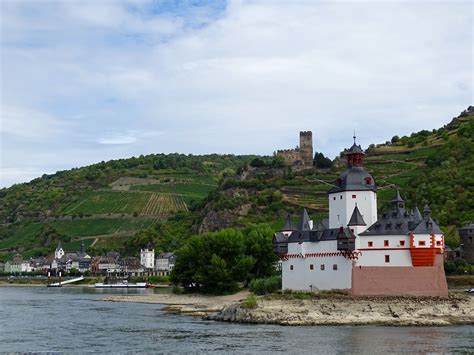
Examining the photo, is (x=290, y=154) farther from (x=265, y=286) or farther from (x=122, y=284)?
(x=265, y=286)

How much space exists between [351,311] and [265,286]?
50.4 ft

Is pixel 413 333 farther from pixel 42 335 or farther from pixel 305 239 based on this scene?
pixel 42 335

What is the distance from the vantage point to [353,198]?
62875 mm

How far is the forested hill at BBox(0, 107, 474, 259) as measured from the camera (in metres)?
117

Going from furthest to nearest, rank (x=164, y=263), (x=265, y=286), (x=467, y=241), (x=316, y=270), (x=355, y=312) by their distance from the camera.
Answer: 1. (x=164, y=263)
2. (x=467, y=241)
3. (x=265, y=286)
4. (x=316, y=270)
5. (x=355, y=312)

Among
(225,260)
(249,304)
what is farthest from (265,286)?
(249,304)

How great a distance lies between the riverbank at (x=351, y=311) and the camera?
5325cm

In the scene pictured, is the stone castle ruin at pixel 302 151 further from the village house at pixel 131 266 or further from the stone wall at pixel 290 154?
the village house at pixel 131 266

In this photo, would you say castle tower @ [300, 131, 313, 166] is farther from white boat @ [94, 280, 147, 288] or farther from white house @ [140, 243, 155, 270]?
white boat @ [94, 280, 147, 288]

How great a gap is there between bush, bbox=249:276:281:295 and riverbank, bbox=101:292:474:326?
8.65 meters

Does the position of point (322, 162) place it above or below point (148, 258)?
above

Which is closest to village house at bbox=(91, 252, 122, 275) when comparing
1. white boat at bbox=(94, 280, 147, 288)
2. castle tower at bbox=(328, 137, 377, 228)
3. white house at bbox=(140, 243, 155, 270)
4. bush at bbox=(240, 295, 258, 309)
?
white house at bbox=(140, 243, 155, 270)

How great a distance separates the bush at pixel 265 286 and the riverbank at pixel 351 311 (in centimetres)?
865

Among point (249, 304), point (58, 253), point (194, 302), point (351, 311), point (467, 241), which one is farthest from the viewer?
point (58, 253)
